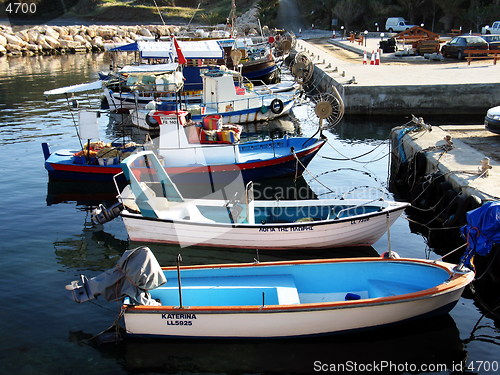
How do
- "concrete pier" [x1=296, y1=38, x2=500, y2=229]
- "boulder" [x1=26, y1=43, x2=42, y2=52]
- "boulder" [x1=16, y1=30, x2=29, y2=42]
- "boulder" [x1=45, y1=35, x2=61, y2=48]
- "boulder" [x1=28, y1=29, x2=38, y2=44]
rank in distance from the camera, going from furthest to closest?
"boulder" [x1=45, y1=35, x2=61, y2=48] → "boulder" [x1=28, y1=29, x2=38, y2=44] → "boulder" [x1=16, y1=30, x2=29, y2=42] → "boulder" [x1=26, y1=43, x2=42, y2=52] → "concrete pier" [x1=296, y1=38, x2=500, y2=229]

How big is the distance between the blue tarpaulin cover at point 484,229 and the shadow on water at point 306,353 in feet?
5.27

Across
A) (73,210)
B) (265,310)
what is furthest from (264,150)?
(265,310)

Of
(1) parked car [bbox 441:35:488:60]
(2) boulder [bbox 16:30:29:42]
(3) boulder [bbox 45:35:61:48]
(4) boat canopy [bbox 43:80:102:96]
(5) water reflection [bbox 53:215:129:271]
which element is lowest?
(5) water reflection [bbox 53:215:129:271]

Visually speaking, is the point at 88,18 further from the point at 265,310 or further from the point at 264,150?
the point at 265,310

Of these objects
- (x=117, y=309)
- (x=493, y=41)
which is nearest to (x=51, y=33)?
(x=493, y=41)

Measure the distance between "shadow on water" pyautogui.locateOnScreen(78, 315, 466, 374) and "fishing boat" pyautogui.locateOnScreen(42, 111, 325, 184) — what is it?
26.2ft

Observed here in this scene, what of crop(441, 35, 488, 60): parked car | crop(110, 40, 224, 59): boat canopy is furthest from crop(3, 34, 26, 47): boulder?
crop(441, 35, 488, 60): parked car

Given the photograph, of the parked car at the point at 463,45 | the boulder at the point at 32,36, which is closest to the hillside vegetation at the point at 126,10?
the boulder at the point at 32,36

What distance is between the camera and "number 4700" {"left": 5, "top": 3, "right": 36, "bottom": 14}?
86.7 metres

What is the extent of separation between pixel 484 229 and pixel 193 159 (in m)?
9.64

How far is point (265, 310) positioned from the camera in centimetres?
858

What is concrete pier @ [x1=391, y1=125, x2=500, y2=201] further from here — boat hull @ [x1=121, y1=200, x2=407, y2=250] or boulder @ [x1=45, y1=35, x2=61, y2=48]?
boulder @ [x1=45, y1=35, x2=61, y2=48]

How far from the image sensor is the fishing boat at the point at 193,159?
1652 cm

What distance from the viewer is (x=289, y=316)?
8.69 m
